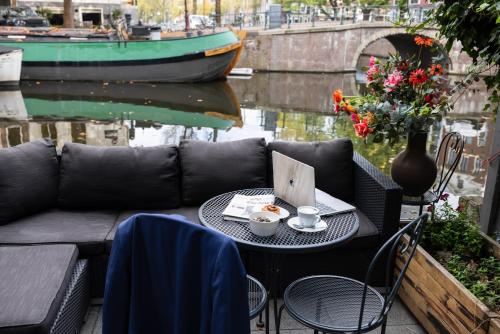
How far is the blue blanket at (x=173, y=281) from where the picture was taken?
44.9 inches

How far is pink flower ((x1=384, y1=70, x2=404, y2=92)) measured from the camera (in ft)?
8.59

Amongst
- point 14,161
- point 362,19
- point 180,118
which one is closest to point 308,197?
point 14,161

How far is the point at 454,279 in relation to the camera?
2.00 meters

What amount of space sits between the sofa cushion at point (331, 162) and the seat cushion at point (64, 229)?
3.83 feet

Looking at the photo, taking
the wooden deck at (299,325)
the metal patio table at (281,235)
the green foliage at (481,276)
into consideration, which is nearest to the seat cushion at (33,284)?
the wooden deck at (299,325)

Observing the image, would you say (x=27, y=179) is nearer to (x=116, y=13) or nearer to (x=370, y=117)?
(x=370, y=117)

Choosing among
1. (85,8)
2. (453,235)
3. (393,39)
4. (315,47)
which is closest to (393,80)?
(453,235)

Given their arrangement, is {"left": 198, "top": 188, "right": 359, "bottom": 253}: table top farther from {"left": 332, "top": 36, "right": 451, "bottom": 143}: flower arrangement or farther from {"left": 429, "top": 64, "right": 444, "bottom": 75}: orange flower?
{"left": 429, "top": 64, "right": 444, "bottom": 75}: orange flower

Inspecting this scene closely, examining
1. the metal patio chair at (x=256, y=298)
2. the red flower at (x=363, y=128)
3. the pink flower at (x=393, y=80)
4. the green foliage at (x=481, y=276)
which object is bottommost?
the green foliage at (x=481, y=276)

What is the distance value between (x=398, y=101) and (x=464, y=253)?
908 millimetres

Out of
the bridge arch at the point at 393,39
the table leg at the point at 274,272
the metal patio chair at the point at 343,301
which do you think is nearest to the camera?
the metal patio chair at the point at 343,301

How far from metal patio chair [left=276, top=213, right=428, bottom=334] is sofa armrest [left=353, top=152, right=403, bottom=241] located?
608 mm

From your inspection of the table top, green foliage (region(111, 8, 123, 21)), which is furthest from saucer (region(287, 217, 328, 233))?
green foliage (region(111, 8, 123, 21))

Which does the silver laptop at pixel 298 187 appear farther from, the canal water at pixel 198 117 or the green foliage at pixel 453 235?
the canal water at pixel 198 117
